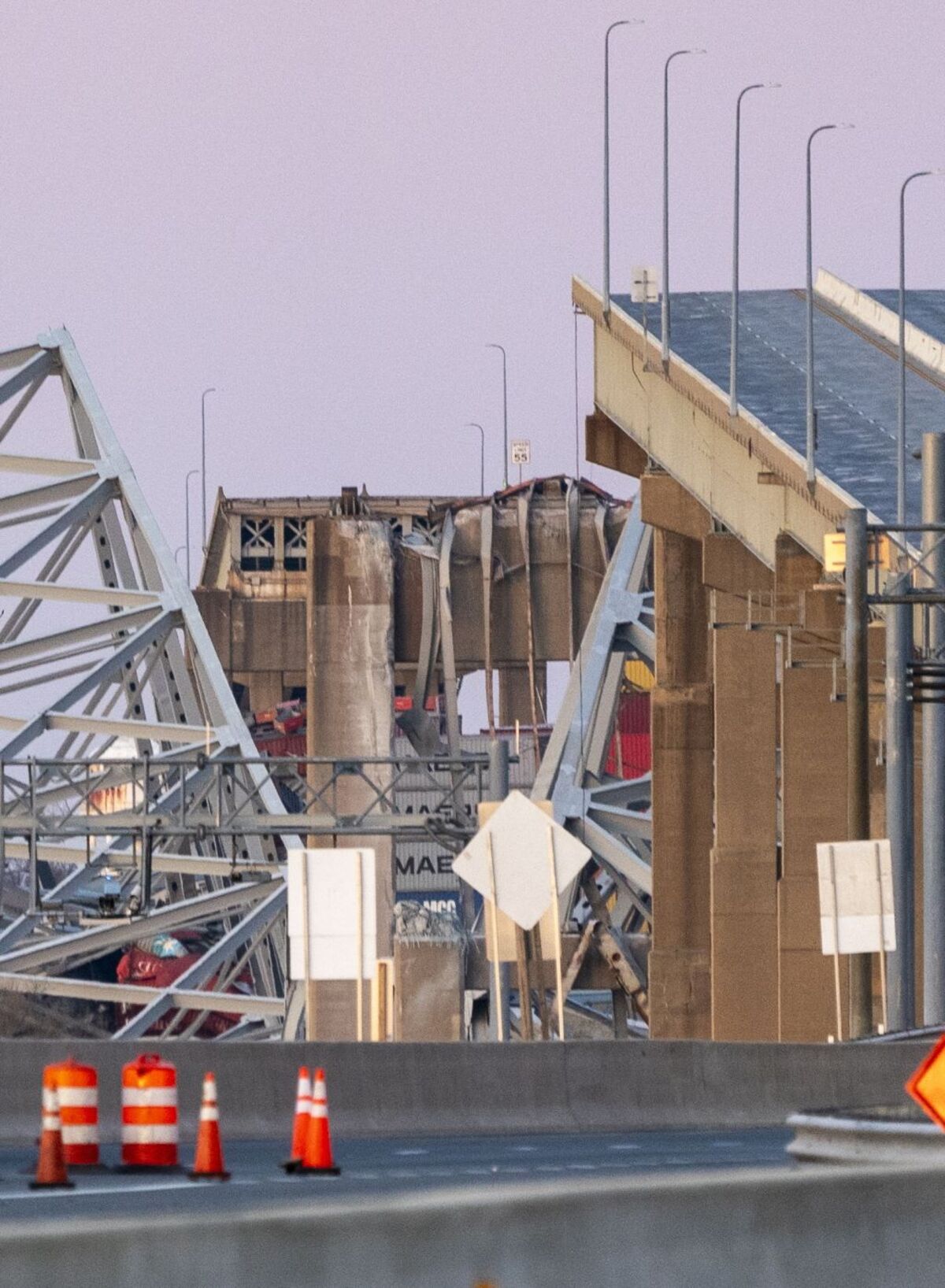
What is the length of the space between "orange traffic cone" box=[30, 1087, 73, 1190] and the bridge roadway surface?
6cm

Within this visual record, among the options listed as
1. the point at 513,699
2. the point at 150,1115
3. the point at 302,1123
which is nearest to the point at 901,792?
the point at 302,1123

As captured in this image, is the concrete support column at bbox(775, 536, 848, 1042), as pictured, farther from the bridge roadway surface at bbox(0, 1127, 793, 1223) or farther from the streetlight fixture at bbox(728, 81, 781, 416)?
the bridge roadway surface at bbox(0, 1127, 793, 1223)

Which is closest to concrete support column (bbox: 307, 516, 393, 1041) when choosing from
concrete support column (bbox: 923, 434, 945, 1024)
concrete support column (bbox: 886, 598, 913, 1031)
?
concrete support column (bbox: 923, 434, 945, 1024)

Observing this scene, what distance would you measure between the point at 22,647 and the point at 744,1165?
142 ft

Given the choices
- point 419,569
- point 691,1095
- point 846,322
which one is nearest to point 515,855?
point 691,1095

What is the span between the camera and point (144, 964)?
84688 mm

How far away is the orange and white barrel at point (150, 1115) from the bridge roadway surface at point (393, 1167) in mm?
121

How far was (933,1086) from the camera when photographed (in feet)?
36.3

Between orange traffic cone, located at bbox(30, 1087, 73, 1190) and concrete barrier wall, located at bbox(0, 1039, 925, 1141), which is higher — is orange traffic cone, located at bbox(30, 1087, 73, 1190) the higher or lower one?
the higher one

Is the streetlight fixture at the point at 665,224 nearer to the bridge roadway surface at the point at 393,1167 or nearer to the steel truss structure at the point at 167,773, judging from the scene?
the steel truss structure at the point at 167,773

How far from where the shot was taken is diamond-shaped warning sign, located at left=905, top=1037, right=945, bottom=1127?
36.2 feet

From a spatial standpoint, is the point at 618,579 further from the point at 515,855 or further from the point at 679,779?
the point at 515,855

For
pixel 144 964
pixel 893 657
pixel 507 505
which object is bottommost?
pixel 144 964

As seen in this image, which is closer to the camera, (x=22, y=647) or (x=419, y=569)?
(x=22, y=647)
